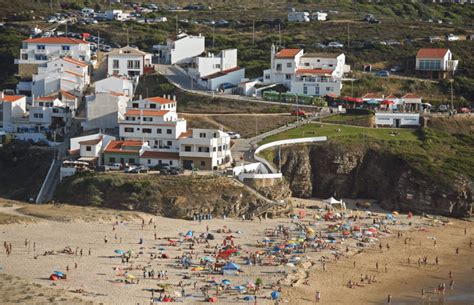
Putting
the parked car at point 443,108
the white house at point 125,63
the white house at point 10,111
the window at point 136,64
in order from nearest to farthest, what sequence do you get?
the white house at point 10,111, the parked car at point 443,108, the white house at point 125,63, the window at point 136,64

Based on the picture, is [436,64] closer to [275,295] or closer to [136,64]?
[136,64]

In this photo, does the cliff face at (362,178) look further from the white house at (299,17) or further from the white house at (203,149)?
the white house at (299,17)

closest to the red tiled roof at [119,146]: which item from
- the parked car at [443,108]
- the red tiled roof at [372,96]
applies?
the red tiled roof at [372,96]

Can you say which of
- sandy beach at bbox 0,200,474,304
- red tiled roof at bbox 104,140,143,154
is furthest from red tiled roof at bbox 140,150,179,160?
sandy beach at bbox 0,200,474,304

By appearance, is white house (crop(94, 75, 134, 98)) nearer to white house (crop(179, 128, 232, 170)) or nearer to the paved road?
the paved road

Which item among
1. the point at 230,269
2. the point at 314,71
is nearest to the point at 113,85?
the point at 314,71

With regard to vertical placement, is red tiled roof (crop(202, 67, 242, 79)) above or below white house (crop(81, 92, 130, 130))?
above
